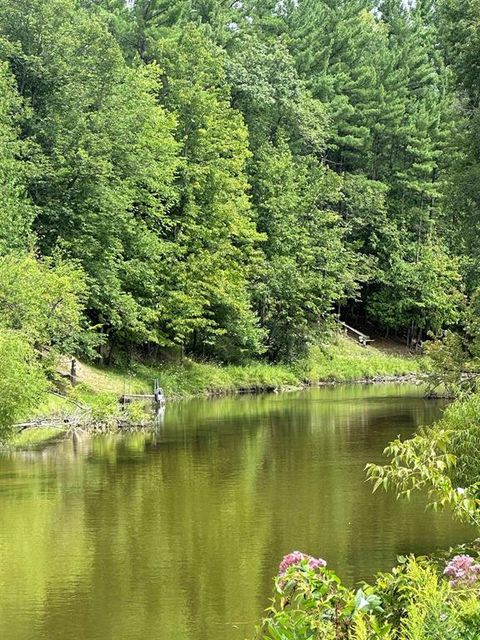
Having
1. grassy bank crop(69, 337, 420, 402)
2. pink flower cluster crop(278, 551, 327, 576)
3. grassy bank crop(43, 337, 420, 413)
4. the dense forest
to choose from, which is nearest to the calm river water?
the dense forest

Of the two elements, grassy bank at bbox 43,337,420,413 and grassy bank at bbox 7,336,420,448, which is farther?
grassy bank at bbox 43,337,420,413

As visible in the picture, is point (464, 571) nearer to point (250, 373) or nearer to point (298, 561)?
point (298, 561)

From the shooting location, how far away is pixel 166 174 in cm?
4666

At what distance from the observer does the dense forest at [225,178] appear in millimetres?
35156

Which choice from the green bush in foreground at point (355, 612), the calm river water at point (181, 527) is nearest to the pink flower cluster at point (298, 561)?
the green bush in foreground at point (355, 612)

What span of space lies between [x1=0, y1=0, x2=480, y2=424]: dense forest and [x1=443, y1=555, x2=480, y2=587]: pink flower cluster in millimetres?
18926

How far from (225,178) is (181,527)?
34376mm

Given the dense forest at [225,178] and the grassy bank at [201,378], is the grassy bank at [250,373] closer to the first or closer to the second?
the grassy bank at [201,378]

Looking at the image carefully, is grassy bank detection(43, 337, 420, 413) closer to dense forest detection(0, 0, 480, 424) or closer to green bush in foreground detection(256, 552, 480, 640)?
dense forest detection(0, 0, 480, 424)

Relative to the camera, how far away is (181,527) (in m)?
18.2

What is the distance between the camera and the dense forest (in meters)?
35.2

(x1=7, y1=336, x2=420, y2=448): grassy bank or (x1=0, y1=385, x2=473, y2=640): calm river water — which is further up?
(x1=7, y1=336, x2=420, y2=448): grassy bank

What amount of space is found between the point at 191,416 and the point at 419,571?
30.5m

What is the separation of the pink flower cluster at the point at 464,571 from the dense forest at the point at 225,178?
1893cm
